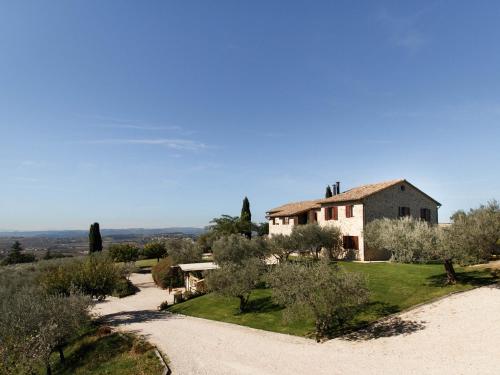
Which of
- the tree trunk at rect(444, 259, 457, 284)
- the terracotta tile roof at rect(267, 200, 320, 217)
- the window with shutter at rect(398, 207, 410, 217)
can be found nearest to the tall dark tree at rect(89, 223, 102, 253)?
the terracotta tile roof at rect(267, 200, 320, 217)

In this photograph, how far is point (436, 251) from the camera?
22.9 meters

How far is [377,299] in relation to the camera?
22297mm

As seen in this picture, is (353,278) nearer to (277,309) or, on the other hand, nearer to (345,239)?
(277,309)

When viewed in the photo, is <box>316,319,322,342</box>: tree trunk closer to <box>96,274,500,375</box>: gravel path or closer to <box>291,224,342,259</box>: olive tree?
<box>96,274,500,375</box>: gravel path

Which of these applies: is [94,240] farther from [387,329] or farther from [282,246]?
[387,329]

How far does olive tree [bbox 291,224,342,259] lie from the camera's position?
121 feet

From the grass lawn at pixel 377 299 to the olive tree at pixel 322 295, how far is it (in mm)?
1324

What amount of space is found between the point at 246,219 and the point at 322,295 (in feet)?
153

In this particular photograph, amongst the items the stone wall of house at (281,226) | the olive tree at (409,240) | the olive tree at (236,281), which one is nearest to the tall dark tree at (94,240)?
the stone wall of house at (281,226)

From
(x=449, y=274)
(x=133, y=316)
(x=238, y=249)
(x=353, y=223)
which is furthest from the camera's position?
(x=238, y=249)

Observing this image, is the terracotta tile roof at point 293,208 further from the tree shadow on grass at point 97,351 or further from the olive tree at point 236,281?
the tree shadow on grass at point 97,351

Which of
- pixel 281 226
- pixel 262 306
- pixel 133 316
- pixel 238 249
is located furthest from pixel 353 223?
pixel 133 316

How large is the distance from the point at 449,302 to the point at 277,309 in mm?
10189

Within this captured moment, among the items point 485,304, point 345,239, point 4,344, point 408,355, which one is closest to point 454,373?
point 408,355
